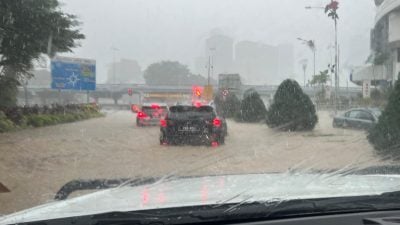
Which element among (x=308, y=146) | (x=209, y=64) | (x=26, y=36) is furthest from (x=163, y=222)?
(x=209, y=64)

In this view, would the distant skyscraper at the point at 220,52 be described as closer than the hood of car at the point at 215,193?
No

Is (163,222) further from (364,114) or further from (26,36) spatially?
(26,36)

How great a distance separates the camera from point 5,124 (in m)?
21.9

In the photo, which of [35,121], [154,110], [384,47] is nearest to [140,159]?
[154,110]

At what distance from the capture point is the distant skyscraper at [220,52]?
2377 centimetres

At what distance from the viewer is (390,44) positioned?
53750 mm

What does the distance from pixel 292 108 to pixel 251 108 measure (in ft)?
25.5

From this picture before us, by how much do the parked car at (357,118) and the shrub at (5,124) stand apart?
1249 cm

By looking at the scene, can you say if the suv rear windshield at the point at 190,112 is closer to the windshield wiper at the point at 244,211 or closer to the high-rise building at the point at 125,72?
the windshield wiper at the point at 244,211

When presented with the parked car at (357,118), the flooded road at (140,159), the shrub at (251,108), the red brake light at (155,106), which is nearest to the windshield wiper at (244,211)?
the flooded road at (140,159)

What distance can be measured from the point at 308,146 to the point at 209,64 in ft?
40.6

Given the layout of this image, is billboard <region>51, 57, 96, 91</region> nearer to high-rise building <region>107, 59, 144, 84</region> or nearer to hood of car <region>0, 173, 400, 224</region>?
high-rise building <region>107, 59, 144, 84</region>

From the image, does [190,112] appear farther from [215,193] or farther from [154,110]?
[215,193]

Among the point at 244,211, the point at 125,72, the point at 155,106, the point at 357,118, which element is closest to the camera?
the point at 244,211
